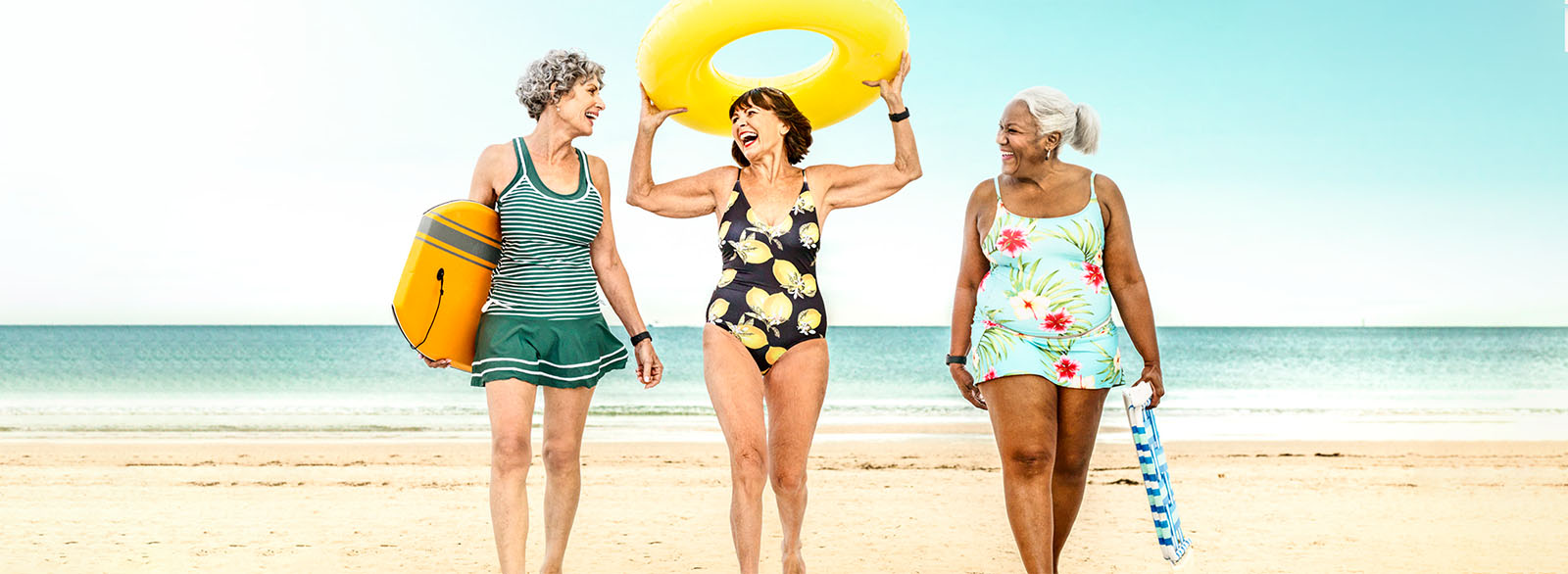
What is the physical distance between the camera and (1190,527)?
606 cm

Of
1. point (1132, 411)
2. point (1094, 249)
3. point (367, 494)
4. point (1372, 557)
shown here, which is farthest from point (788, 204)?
point (367, 494)

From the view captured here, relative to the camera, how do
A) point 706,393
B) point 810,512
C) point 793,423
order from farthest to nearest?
point 706,393 → point 810,512 → point 793,423

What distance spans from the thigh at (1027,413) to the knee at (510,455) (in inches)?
57.6

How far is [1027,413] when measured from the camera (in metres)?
3.39

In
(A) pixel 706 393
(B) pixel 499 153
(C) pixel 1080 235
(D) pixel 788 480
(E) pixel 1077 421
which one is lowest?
(A) pixel 706 393

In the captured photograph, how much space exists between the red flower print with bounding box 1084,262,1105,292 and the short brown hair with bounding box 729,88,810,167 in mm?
1024

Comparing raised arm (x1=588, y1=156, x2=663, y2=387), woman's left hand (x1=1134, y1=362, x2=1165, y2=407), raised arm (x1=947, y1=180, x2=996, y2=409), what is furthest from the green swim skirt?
woman's left hand (x1=1134, y1=362, x2=1165, y2=407)

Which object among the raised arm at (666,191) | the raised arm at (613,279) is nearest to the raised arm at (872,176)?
the raised arm at (666,191)

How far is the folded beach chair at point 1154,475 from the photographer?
342 centimetres

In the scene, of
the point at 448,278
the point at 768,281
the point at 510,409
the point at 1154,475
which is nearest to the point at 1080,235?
the point at 1154,475

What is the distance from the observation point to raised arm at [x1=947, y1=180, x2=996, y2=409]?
3625 millimetres

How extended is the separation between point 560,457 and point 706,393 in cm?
1790

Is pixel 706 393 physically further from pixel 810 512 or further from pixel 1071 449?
pixel 1071 449

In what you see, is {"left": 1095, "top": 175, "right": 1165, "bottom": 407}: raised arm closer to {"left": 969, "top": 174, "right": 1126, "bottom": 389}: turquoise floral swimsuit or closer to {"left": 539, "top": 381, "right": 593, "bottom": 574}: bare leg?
{"left": 969, "top": 174, "right": 1126, "bottom": 389}: turquoise floral swimsuit
